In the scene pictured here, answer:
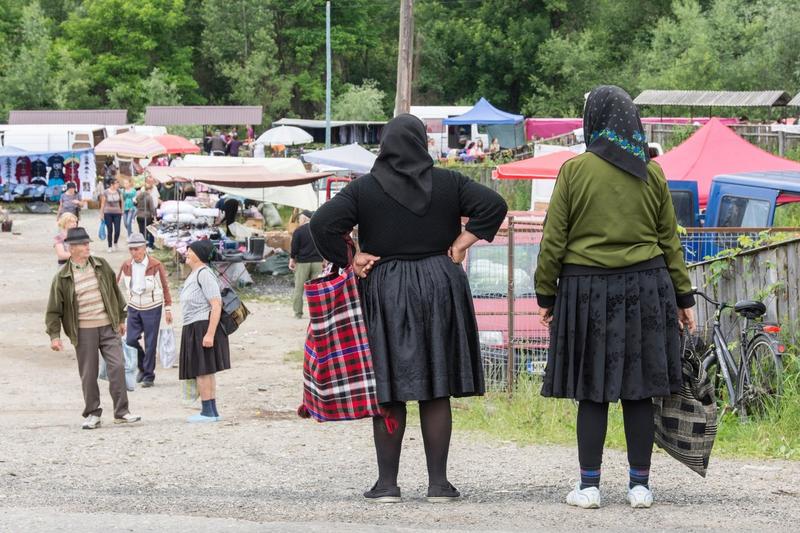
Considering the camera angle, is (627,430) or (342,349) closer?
(627,430)

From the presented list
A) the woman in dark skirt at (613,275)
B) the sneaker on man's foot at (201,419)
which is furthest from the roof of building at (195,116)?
the woman in dark skirt at (613,275)

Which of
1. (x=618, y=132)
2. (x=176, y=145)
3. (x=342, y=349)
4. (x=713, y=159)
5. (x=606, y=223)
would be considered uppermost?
(x=176, y=145)

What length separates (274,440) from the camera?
28.7 feet

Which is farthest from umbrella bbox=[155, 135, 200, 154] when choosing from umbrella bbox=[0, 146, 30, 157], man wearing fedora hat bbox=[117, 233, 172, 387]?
man wearing fedora hat bbox=[117, 233, 172, 387]

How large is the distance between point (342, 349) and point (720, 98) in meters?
37.0

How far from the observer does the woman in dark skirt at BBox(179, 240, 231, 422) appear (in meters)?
10.4

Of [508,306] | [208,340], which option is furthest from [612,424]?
[208,340]

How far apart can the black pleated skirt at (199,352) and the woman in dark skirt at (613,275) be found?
5.66m

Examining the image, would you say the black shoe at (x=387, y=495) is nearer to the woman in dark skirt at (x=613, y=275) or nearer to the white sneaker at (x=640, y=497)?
the woman in dark skirt at (x=613, y=275)

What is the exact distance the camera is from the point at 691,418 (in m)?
5.45

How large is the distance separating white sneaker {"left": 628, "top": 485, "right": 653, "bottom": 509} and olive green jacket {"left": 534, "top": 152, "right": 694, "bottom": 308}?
86cm

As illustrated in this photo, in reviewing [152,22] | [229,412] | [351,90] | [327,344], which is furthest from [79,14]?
[327,344]

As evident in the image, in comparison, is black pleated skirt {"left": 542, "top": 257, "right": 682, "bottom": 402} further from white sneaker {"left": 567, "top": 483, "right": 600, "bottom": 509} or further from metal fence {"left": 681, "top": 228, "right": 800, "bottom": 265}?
metal fence {"left": 681, "top": 228, "right": 800, "bottom": 265}

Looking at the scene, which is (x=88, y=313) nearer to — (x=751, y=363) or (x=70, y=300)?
(x=70, y=300)
